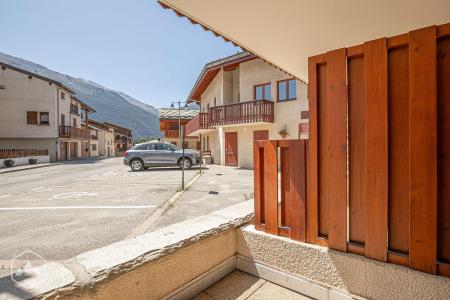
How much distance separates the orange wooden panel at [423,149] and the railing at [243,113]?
12.8 metres

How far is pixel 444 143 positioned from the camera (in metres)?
1.37

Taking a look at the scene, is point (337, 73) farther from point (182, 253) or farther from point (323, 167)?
point (182, 253)

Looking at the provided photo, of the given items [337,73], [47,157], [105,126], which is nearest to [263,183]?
[337,73]

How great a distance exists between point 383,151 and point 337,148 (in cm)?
27

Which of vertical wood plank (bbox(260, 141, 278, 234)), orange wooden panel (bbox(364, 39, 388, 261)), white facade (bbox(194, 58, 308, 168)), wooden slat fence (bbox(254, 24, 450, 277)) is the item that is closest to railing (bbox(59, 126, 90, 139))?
white facade (bbox(194, 58, 308, 168))

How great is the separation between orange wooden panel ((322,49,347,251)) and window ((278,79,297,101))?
506 inches

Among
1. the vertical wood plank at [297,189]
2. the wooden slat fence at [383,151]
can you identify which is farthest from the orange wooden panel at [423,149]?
the vertical wood plank at [297,189]

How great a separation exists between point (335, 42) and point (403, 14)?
0.94m

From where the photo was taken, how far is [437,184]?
1.37 meters

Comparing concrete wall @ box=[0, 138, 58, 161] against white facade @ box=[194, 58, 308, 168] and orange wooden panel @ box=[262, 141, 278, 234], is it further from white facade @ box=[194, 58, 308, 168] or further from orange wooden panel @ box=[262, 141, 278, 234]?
orange wooden panel @ box=[262, 141, 278, 234]

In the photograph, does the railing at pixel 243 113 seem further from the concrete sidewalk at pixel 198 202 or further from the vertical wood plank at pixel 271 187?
the vertical wood plank at pixel 271 187

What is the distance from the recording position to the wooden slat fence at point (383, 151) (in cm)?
138

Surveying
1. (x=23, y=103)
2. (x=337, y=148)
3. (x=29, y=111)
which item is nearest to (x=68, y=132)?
(x=29, y=111)

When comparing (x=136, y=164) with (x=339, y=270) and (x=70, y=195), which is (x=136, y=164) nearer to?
(x=70, y=195)
